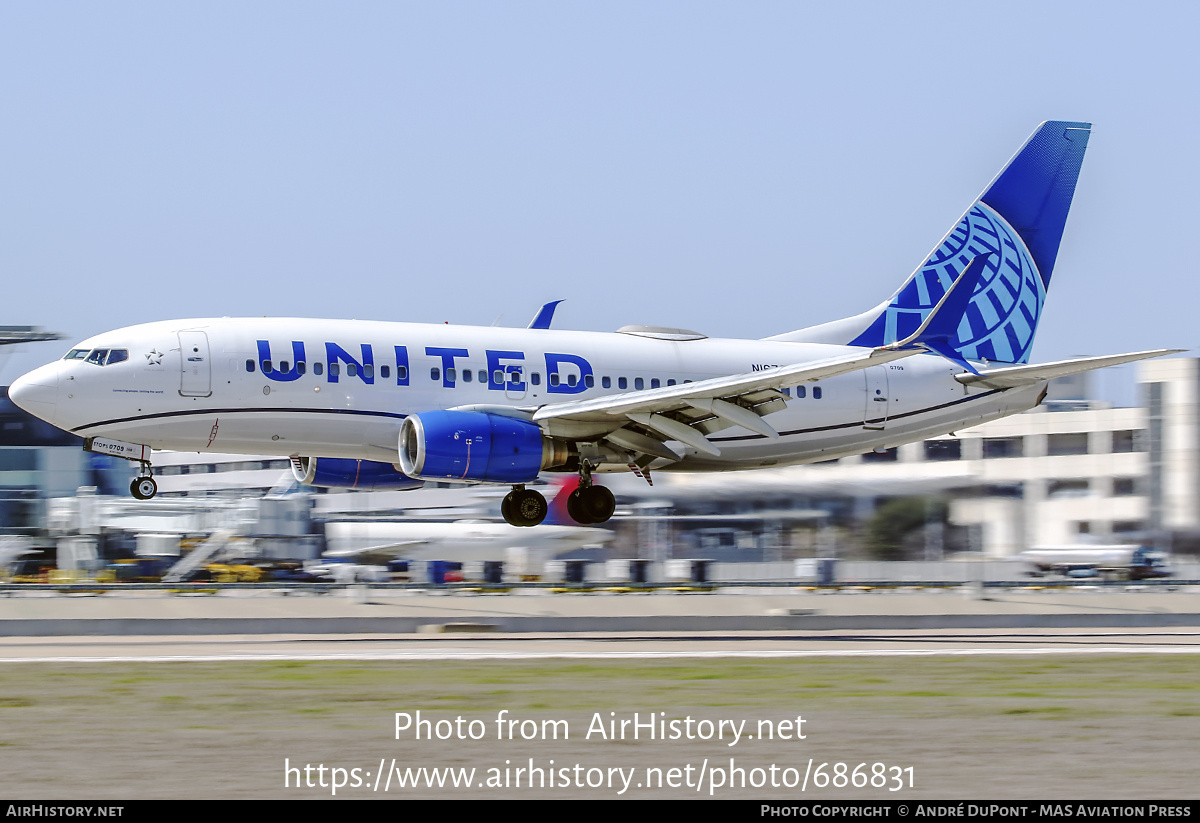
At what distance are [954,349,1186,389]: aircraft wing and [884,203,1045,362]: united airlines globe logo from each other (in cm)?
187

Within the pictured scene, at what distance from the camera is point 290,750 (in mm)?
13984

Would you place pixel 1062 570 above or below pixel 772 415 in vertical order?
below

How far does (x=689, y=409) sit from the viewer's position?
29484 mm

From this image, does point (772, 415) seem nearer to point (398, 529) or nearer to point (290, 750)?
point (290, 750)

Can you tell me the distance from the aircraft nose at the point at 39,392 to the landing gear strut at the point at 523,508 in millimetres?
8991

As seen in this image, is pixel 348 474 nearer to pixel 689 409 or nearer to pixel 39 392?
pixel 39 392

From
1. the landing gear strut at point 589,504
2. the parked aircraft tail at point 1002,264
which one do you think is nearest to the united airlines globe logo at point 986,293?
the parked aircraft tail at point 1002,264

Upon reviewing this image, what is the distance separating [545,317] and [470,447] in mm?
5338

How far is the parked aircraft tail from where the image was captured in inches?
1351

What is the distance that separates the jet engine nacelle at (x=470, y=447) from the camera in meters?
27.3

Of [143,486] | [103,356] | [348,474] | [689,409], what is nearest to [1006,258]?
[689,409]

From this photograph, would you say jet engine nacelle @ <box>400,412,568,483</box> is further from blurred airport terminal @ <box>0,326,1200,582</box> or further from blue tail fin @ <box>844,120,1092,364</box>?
blurred airport terminal @ <box>0,326,1200,582</box>
